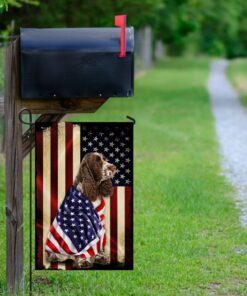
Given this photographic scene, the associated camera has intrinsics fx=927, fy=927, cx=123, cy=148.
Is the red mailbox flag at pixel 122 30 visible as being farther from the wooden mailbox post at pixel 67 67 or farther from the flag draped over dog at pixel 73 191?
the flag draped over dog at pixel 73 191

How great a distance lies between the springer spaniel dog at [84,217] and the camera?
601cm

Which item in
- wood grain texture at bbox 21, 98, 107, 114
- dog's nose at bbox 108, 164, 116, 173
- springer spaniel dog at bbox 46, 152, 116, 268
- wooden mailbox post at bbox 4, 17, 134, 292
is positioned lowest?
springer spaniel dog at bbox 46, 152, 116, 268

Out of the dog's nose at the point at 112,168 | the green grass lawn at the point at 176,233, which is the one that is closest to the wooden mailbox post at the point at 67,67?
the dog's nose at the point at 112,168

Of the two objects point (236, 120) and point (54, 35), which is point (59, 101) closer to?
point (54, 35)

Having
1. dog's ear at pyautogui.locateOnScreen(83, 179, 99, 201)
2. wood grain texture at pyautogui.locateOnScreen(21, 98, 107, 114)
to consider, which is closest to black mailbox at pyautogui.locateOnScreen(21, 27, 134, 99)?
wood grain texture at pyautogui.locateOnScreen(21, 98, 107, 114)

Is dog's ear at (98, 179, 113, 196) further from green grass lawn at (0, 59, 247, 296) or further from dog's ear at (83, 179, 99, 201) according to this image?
green grass lawn at (0, 59, 247, 296)

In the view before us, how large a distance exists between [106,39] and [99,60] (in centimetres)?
14

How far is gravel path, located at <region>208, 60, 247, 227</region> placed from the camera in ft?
37.8

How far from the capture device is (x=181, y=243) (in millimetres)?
8000

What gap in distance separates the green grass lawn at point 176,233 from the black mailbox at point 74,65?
4.55 feet

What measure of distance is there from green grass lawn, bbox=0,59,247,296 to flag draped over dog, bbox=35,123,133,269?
0.41 metres

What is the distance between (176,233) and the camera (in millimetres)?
8430

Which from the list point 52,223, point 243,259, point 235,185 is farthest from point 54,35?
point 235,185

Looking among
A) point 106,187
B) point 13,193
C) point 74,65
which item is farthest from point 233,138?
point 74,65
